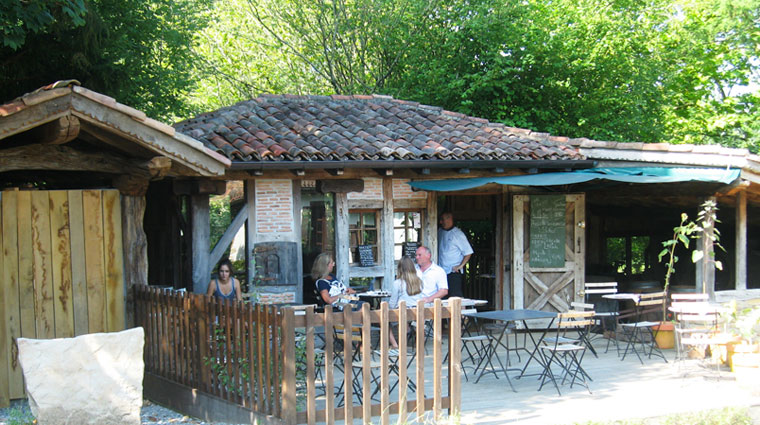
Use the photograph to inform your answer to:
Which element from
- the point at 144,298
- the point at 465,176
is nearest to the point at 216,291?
the point at 144,298

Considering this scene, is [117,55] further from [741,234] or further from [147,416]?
[741,234]

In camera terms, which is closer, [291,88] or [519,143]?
[519,143]

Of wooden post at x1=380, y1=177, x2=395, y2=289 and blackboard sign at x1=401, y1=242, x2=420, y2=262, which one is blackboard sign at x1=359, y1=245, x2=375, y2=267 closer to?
wooden post at x1=380, y1=177, x2=395, y2=289

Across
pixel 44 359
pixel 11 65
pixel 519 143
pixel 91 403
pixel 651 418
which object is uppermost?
pixel 11 65

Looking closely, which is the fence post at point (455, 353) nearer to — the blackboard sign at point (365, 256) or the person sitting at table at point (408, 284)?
the person sitting at table at point (408, 284)

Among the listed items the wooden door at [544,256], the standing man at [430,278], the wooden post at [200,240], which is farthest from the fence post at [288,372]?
the wooden door at [544,256]

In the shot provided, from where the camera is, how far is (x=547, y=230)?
37.7ft

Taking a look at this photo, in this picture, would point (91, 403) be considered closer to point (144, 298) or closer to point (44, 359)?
point (44, 359)

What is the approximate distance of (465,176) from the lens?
36.1ft

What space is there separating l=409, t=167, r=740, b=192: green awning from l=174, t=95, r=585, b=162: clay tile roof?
428 millimetres

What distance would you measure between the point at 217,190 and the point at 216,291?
1494mm

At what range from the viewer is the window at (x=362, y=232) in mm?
10742

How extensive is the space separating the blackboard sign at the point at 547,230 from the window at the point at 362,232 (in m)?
2.63

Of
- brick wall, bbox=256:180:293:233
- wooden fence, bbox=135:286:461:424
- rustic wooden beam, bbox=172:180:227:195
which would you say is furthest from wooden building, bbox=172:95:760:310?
wooden fence, bbox=135:286:461:424
